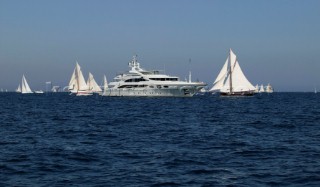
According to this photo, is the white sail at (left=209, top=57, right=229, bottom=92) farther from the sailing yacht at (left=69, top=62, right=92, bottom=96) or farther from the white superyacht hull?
the sailing yacht at (left=69, top=62, right=92, bottom=96)

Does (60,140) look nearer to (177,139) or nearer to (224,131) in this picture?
(177,139)

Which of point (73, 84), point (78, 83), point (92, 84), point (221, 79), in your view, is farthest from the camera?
point (92, 84)

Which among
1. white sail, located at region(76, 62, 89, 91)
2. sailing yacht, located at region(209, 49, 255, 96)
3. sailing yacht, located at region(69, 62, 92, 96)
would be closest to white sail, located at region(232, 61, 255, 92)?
sailing yacht, located at region(209, 49, 255, 96)

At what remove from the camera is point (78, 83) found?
14975 cm

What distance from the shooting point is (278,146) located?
826 inches

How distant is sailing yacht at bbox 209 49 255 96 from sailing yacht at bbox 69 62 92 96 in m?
55.3

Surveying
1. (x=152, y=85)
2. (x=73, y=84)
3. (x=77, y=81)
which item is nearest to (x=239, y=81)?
(x=152, y=85)

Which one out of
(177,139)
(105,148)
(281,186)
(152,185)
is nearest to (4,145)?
(105,148)

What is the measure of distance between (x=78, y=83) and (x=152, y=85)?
45.2m

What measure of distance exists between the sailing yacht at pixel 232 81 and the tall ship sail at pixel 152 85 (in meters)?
5.46

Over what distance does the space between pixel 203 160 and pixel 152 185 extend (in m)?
4.54

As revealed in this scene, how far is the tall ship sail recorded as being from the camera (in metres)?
110

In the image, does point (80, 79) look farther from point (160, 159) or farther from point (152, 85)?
point (160, 159)

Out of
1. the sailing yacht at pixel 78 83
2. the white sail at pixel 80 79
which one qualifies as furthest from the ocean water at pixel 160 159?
the sailing yacht at pixel 78 83
